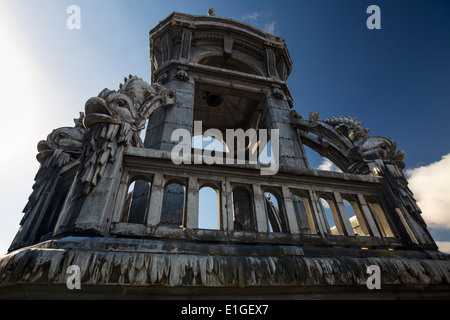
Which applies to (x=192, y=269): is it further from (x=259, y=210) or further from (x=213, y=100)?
(x=213, y=100)

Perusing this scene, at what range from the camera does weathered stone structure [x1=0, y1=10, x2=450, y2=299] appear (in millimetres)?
2203

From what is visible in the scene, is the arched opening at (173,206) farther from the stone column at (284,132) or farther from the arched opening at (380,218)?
the arched opening at (380,218)

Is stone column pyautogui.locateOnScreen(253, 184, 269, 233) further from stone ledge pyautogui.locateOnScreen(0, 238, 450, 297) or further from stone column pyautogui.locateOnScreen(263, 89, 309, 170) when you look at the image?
stone column pyautogui.locateOnScreen(263, 89, 309, 170)

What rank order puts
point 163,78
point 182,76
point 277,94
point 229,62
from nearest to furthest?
1. point 182,76
2. point 163,78
3. point 277,94
4. point 229,62

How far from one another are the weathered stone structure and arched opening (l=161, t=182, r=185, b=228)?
0.02 m

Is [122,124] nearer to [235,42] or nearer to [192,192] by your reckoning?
[192,192]

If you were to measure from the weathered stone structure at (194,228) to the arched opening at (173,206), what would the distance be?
0.02 m

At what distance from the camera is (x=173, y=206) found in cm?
475

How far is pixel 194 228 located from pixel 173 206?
6.03 feet

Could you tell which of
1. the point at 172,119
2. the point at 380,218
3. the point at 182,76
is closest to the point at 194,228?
the point at 380,218

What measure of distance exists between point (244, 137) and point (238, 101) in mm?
1834


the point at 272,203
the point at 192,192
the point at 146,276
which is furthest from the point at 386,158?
the point at 272,203

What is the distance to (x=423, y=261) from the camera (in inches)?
115

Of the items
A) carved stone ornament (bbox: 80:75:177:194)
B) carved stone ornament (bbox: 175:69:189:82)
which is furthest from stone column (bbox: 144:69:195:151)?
carved stone ornament (bbox: 80:75:177:194)
